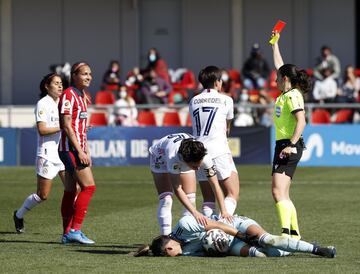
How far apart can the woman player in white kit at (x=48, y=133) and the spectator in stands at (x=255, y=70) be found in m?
17.2

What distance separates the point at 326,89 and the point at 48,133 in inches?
649

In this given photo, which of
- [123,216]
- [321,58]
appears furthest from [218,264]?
[321,58]

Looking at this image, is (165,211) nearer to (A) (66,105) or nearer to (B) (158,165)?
(B) (158,165)

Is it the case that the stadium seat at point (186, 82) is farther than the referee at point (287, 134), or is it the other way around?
the stadium seat at point (186, 82)

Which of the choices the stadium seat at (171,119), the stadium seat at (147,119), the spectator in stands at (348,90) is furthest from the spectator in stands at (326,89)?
the stadium seat at (147,119)

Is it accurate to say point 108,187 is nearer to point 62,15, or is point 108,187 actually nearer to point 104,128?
point 104,128

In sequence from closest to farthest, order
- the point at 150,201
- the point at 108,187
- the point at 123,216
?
the point at 123,216 → the point at 150,201 → the point at 108,187

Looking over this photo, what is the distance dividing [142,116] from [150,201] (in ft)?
30.5

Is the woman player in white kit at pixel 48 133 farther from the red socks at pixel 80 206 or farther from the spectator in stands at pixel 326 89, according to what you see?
the spectator in stands at pixel 326 89

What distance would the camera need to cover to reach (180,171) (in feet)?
36.8

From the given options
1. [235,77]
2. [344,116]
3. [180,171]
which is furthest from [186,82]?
[180,171]

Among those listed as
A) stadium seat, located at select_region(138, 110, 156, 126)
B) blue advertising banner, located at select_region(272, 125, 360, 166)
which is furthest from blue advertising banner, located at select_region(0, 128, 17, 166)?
blue advertising banner, located at select_region(272, 125, 360, 166)

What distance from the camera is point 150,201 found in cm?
1828

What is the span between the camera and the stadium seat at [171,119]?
89.4 ft
